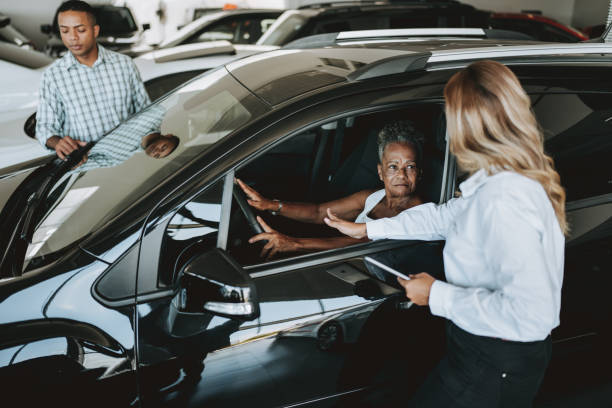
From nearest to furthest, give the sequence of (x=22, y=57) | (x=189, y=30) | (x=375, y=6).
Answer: (x=22, y=57) → (x=375, y=6) → (x=189, y=30)

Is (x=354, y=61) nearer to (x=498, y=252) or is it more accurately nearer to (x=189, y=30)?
(x=498, y=252)

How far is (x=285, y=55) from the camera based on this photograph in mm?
2352

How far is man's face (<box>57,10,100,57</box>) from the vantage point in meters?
2.99

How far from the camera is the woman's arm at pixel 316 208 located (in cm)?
251

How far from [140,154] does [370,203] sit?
1007mm

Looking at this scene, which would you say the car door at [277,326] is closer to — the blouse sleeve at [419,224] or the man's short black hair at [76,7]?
the blouse sleeve at [419,224]

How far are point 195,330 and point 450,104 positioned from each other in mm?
959

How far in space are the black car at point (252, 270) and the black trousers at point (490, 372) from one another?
0.89 feet

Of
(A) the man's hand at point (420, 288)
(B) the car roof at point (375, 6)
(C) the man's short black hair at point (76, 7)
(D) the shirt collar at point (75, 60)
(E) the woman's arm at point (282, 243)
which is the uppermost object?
(C) the man's short black hair at point (76, 7)

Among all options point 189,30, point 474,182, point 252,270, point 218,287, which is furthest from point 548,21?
point 218,287

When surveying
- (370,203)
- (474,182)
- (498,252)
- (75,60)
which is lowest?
(370,203)

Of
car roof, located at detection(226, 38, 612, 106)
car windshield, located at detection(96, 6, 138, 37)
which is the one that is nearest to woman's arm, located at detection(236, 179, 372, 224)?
car roof, located at detection(226, 38, 612, 106)

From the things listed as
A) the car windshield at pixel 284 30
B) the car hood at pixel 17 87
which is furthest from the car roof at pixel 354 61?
the car windshield at pixel 284 30

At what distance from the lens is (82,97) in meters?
3.07
